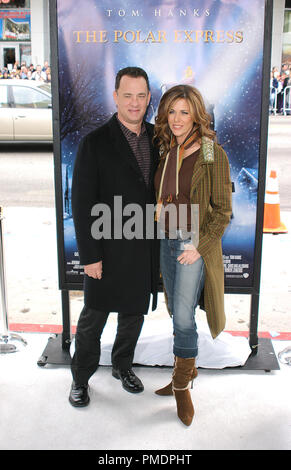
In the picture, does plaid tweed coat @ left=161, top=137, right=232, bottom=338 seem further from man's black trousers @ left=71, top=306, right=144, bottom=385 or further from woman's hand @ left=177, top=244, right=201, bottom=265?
man's black trousers @ left=71, top=306, right=144, bottom=385

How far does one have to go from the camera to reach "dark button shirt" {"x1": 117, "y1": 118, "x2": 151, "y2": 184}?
2809 millimetres

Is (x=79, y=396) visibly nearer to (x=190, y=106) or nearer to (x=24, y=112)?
(x=190, y=106)

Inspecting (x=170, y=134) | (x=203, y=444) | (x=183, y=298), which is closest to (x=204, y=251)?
(x=183, y=298)

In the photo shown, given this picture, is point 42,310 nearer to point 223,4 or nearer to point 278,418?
point 278,418

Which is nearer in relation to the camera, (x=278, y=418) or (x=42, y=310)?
(x=278, y=418)

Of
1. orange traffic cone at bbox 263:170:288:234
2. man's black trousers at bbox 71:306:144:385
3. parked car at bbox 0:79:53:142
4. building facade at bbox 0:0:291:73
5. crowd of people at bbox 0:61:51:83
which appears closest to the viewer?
man's black trousers at bbox 71:306:144:385

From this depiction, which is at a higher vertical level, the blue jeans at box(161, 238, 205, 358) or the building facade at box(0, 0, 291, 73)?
the building facade at box(0, 0, 291, 73)

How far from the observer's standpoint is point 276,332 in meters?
4.01

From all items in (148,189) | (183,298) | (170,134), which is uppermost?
(170,134)

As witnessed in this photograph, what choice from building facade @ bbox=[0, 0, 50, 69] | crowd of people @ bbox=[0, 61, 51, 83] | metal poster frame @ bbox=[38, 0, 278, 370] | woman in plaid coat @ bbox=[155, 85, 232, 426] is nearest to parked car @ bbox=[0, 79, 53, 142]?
metal poster frame @ bbox=[38, 0, 278, 370]

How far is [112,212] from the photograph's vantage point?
278 centimetres

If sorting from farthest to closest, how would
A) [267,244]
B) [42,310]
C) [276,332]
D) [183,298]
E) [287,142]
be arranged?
[287,142]
[267,244]
[42,310]
[276,332]
[183,298]

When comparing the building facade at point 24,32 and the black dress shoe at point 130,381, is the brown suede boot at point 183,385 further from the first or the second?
the building facade at point 24,32
